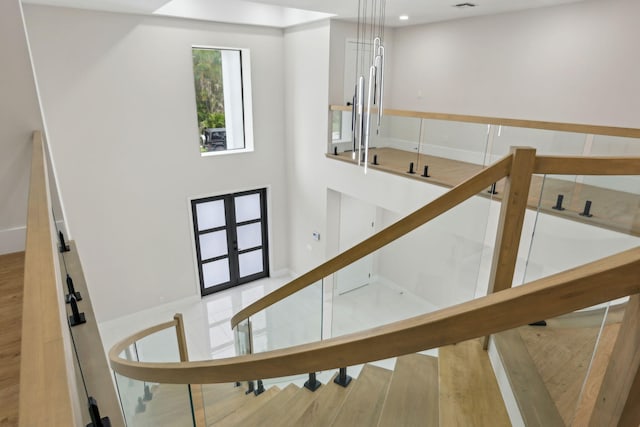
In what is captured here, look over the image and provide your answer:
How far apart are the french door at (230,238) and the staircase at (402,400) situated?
532cm

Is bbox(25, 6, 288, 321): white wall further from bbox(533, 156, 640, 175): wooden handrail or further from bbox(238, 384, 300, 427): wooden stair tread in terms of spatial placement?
bbox(533, 156, 640, 175): wooden handrail

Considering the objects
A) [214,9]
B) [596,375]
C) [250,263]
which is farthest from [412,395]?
[250,263]

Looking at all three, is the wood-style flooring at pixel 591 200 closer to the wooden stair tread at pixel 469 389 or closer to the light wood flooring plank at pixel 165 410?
the wooden stair tread at pixel 469 389

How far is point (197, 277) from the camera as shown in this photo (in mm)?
8086

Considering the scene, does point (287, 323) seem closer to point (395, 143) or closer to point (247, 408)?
point (247, 408)

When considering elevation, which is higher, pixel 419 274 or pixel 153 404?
pixel 153 404

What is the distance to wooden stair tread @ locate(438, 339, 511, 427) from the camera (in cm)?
161

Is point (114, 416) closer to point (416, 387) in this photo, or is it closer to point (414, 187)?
point (416, 387)

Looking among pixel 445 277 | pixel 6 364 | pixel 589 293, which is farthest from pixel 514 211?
pixel 445 277

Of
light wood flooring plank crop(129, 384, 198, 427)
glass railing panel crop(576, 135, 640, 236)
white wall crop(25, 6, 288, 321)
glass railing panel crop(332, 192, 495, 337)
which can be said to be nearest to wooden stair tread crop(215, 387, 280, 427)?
light wood flooring plank crop(129, 384, 198, 427)

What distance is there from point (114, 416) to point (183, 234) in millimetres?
6272

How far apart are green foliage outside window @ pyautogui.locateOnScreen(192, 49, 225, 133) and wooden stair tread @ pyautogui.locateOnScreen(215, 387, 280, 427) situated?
5.89 meters

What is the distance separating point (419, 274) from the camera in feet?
16.7

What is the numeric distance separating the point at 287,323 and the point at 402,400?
239 cm
